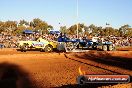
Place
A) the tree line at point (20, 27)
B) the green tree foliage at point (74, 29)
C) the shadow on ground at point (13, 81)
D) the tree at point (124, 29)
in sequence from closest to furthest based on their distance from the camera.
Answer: the shadow on ground at point (13, 81) → the tree line at point (20, 27) → the green tree foliage at point (74, 29) → the tree at point (124, 29)

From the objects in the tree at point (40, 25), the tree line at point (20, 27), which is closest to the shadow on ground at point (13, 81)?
the tree line at point (20, 27)

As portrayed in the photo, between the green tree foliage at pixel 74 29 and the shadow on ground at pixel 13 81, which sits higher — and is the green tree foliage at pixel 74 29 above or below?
above

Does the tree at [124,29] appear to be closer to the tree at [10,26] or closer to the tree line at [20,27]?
the tree line at [20,27]

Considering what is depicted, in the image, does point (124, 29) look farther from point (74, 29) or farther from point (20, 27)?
point (20, 27)

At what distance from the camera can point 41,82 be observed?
12.7 meters

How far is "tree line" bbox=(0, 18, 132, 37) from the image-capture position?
55400mm

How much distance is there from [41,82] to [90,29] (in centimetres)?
6060

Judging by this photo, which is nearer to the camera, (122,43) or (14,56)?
(14,56)

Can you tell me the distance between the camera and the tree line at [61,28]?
55400 millimetres

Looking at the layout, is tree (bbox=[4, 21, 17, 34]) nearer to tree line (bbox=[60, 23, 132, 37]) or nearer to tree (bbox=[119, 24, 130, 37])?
tree line (bbox=[60, 23, 132, 37])

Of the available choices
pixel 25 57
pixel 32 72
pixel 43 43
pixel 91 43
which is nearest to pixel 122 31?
pixel 91 43

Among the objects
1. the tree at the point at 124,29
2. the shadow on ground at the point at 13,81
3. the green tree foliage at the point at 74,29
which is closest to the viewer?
the shadow on ground at the point at 13,81

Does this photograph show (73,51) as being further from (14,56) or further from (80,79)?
(80,79)

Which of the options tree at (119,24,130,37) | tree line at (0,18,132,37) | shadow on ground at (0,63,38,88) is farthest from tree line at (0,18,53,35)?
shadow on ground at (0,63,38,88)
